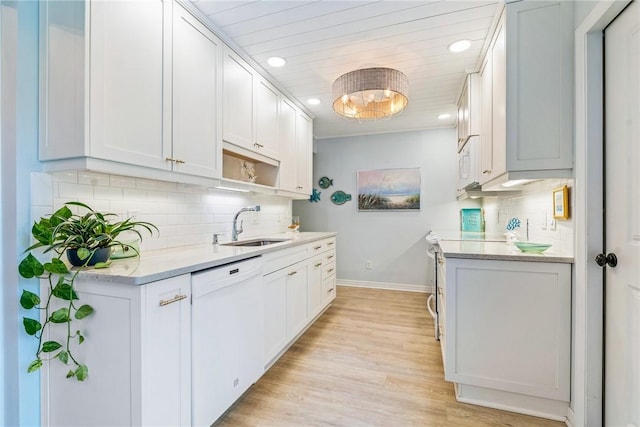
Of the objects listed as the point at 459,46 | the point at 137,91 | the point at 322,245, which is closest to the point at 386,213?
the point at 322,245

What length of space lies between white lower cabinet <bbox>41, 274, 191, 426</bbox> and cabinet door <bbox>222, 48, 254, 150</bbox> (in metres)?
1.32

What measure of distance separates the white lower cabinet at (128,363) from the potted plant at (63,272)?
0.14ft

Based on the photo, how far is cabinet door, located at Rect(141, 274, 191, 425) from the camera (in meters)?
1.15

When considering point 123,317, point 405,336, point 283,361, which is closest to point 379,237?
point 405,336

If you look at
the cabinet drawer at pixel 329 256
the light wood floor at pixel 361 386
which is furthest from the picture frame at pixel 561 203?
the cabinet drawer at pixel 329 256

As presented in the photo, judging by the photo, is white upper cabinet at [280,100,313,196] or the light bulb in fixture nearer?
the light bulb in fixture

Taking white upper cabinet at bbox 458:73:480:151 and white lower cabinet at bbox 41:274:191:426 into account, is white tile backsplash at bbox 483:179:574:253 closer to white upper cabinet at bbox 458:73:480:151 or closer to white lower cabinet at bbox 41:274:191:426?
white upper cabinet at bbox 458:73:480:151

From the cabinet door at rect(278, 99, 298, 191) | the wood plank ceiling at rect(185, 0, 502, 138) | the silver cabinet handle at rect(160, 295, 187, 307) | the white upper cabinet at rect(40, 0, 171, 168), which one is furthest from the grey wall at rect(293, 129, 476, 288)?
the silver cabinet handle at rect(160, 295, 187, 307)

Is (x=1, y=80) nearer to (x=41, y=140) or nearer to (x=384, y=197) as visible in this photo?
(x=41, y=140)

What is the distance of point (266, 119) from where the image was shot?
8.89ft

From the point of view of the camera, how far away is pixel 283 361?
7.50ft

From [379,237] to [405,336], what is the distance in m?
1.97

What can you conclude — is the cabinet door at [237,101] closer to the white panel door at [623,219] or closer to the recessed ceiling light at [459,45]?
the recessed ceiling light at [459,45]

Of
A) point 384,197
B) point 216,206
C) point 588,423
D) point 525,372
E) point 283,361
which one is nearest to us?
point 588,423
